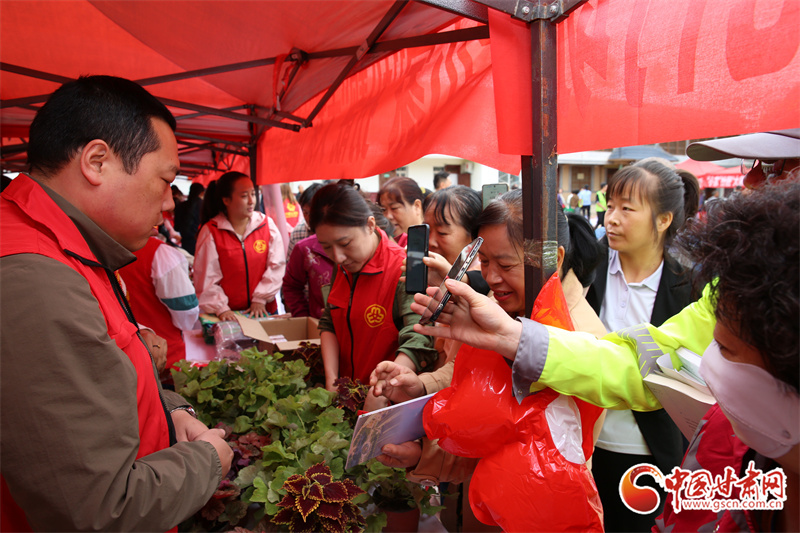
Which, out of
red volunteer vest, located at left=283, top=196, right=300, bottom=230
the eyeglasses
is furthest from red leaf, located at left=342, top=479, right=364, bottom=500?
red volunteer vest, located at left=283, top=196, right=300, bottom=230

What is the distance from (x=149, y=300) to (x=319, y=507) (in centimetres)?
202

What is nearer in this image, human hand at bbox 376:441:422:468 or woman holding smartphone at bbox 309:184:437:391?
human hand at bbox 376:441:422:468

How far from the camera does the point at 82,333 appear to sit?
850 millimetres

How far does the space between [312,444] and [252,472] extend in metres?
0.21

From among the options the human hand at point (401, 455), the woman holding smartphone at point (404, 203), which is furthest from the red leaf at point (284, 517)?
the woman holding smartphone at point (404, 203)

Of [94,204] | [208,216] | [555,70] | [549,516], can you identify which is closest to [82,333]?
[94,204]

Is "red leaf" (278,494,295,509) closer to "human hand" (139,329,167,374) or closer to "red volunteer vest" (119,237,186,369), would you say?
"human hand" (139,329,167,374)

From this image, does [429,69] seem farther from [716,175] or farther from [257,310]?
[716,175]

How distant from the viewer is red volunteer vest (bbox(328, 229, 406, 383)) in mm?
2189

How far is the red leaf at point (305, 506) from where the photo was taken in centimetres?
122

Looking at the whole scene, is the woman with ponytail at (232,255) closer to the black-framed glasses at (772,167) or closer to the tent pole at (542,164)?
the tent pole at (542,164)

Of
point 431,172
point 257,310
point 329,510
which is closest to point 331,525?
point 329,510

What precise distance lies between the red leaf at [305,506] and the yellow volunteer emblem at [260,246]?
9.20 feet

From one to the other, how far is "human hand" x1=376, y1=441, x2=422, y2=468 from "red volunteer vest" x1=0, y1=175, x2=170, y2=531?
2.07 ft
